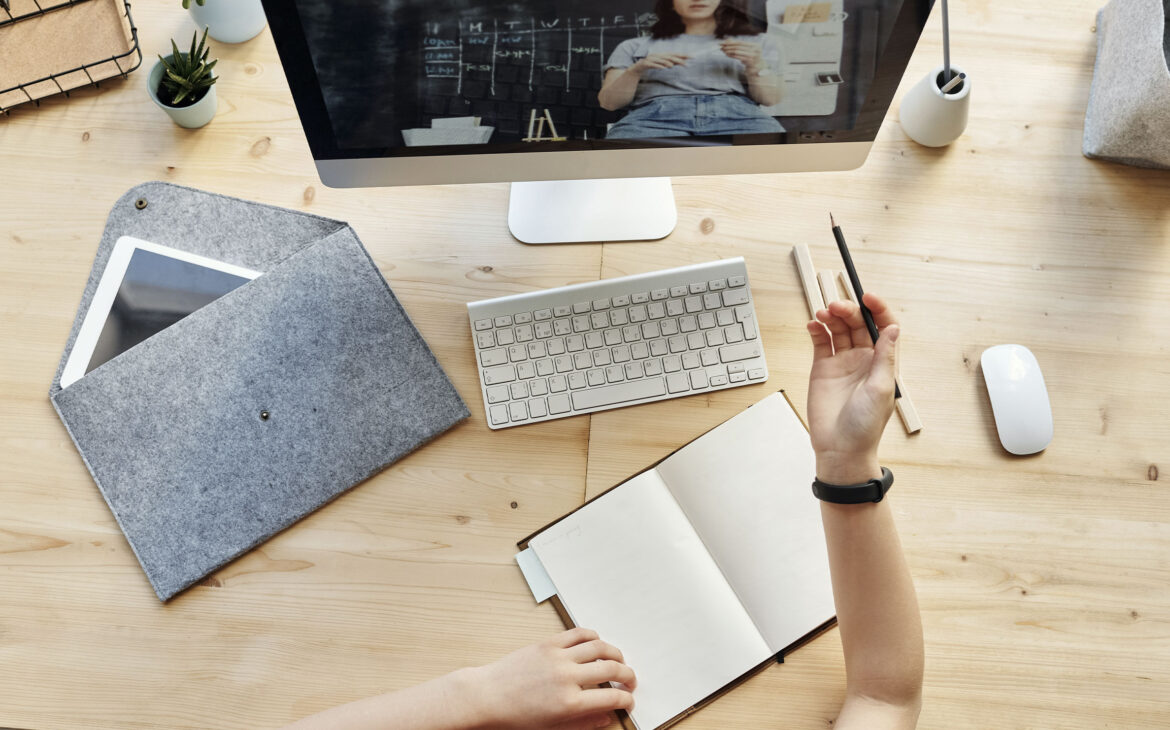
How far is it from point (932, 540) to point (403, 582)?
0.46 meters

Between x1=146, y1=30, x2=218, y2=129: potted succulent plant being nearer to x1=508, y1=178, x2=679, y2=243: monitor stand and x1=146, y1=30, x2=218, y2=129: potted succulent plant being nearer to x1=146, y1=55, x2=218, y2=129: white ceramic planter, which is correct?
x1=146, y1=55, x2=218, y2=129: white ceramic planter

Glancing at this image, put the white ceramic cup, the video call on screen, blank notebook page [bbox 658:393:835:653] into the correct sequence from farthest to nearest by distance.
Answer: the white ceramic cup, blank notebook page [bbox 658:393:835:653], the video call on screen

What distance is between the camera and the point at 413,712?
0.65m

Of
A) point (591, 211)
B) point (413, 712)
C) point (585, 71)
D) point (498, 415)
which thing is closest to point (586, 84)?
point (585, 71)

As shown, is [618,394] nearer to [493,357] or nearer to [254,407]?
[493,357]

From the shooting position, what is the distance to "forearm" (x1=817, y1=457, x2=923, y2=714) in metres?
0.65

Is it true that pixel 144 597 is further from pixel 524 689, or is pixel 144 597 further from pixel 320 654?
pixel 524 689

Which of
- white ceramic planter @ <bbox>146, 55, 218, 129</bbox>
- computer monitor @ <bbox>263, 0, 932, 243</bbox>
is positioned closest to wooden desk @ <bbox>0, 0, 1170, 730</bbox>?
white ceramic planter @ <bbox>146, 55, 218, 129</bbox>

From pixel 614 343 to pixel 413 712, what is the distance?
354 millimetres

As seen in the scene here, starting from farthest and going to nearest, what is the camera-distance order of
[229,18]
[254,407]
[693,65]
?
[229,18] < [254,407] < [693,65]

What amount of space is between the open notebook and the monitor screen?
0.88ft

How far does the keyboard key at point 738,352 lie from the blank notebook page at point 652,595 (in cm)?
13

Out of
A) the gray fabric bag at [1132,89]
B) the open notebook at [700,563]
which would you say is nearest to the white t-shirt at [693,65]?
the open notebook at [700,563]

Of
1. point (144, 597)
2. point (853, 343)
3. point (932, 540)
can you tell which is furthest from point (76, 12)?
point (932, 540)
